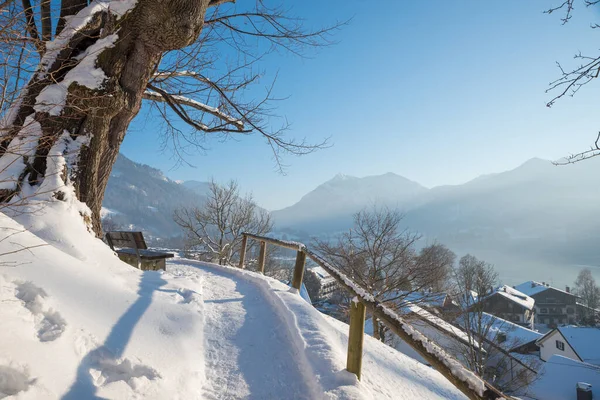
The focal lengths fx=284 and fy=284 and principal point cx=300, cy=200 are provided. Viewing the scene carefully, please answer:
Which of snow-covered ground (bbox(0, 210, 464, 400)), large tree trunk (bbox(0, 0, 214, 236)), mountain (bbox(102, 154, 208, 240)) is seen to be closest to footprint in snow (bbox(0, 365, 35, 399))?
snow-covered ground (bbox(0, 210, 464, 400))

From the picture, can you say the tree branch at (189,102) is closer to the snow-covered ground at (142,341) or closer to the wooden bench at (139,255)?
the wooden bench at (139,255)

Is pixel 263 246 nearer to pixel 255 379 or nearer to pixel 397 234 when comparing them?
pixel 255 379

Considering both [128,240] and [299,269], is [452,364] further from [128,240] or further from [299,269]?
[128,240]

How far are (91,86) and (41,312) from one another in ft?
9.28

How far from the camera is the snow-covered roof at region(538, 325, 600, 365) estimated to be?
80.2ft

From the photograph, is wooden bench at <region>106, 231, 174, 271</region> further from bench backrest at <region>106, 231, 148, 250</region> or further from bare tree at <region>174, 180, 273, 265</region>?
bare tree at <region>174, 180, 273, 265</region>

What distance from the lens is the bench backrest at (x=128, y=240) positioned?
571 cm

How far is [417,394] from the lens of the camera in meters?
2.90

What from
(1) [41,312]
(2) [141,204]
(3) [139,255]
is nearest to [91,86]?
(1) [41,312]

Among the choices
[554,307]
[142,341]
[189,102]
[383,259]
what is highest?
[189,102]

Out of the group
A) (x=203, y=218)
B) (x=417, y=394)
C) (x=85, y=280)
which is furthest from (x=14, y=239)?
(x=203, y=218)

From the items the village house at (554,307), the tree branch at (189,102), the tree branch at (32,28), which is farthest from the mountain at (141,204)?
the tree branch at (32,28)

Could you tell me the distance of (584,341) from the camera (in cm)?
2612

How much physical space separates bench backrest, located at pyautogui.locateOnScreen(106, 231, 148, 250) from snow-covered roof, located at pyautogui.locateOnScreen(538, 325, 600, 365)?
35059mm
